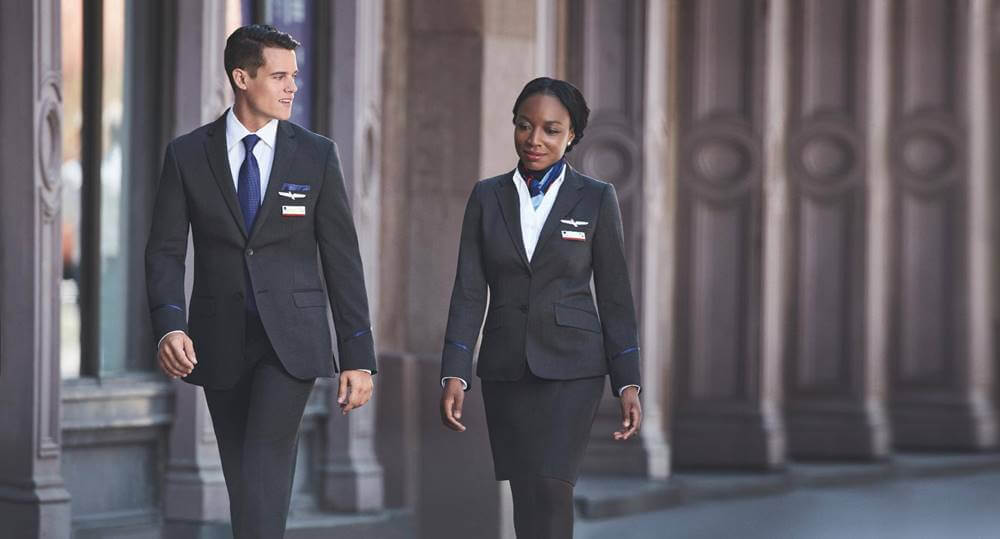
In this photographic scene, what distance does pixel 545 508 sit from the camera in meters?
5.43

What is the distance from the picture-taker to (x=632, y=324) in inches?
219

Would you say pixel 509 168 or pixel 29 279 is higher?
pixel 509 168

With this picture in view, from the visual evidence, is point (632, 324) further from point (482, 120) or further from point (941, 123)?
point (941, 123)

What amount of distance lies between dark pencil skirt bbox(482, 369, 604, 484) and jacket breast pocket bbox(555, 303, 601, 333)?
0.52ft

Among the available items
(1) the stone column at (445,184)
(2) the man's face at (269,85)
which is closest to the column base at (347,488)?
(1) the stone column at (445,184)

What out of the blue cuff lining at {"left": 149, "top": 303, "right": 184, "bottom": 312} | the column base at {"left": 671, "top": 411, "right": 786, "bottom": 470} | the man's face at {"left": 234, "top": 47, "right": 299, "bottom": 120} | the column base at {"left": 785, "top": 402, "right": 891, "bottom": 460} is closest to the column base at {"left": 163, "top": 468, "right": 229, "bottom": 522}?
the blue cuff lining at {"left": 149, "top": 303, "right": 184, "bottom": 312}

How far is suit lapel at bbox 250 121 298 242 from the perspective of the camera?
5090 mm

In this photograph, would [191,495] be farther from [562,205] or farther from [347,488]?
[562,205]

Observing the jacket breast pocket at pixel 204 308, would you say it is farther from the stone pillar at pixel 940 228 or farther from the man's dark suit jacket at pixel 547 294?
the stone pillar at pixel 940 228

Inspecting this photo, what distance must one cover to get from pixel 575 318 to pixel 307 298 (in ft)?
2.68

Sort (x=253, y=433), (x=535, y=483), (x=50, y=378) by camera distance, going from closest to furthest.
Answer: (x=253, y=433)
(x=535, y=483)
(x=50, y=378)

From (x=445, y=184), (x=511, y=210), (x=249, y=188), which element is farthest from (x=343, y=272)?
(x=445, y=184)

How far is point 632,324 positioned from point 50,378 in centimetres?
319

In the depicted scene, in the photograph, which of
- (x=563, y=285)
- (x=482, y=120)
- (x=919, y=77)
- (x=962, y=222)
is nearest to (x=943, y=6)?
(x=919, y=77)
